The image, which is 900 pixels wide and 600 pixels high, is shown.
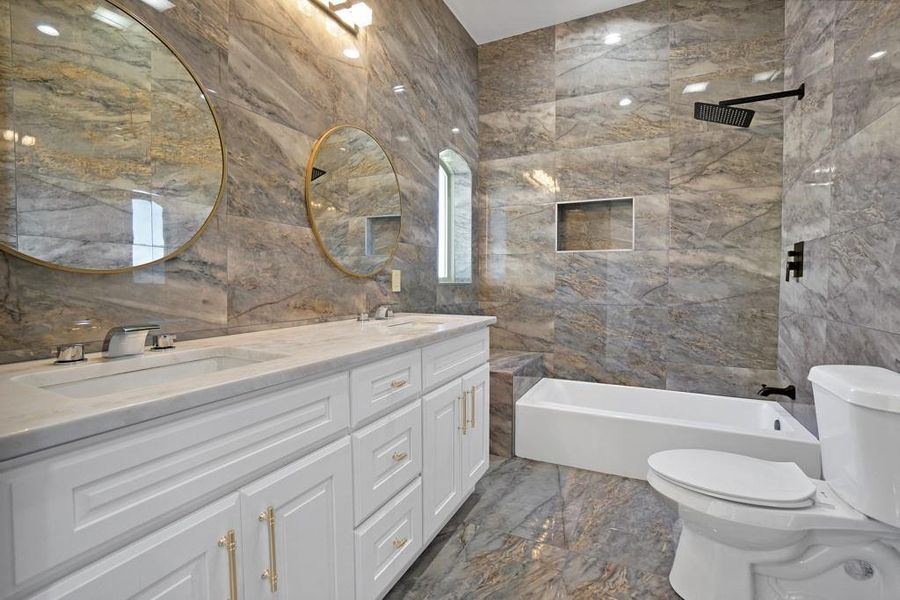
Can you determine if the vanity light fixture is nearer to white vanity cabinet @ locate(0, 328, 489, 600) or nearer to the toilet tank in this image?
white vanity cabinet @ locate(0, 328, 489, 600)

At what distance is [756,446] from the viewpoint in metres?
2.15

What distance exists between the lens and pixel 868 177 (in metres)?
1.53

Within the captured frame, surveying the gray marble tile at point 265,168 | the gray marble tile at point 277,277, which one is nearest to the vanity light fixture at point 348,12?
the gray marble tile at point 265,168

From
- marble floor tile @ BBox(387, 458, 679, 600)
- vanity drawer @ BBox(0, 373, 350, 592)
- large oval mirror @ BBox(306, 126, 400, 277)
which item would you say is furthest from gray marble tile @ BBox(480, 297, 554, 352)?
vanity drawer @ BBox(0, 373, 350, 592)

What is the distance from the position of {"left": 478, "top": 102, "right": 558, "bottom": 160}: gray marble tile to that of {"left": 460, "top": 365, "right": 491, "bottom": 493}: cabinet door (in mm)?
2072

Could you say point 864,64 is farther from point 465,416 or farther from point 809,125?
point 465,416

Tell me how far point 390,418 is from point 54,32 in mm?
1304

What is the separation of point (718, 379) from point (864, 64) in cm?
190

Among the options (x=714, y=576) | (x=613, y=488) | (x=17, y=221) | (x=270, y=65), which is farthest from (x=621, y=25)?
(x=17, y=221)

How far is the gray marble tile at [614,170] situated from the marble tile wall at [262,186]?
1.29 meters

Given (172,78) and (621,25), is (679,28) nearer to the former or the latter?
(621,25)

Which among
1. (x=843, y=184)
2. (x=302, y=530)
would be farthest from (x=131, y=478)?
(x=843, y=184)

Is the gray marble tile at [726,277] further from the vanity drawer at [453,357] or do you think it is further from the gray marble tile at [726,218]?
the vanity drawer at [453,357]

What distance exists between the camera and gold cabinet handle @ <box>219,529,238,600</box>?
2.63 feet
